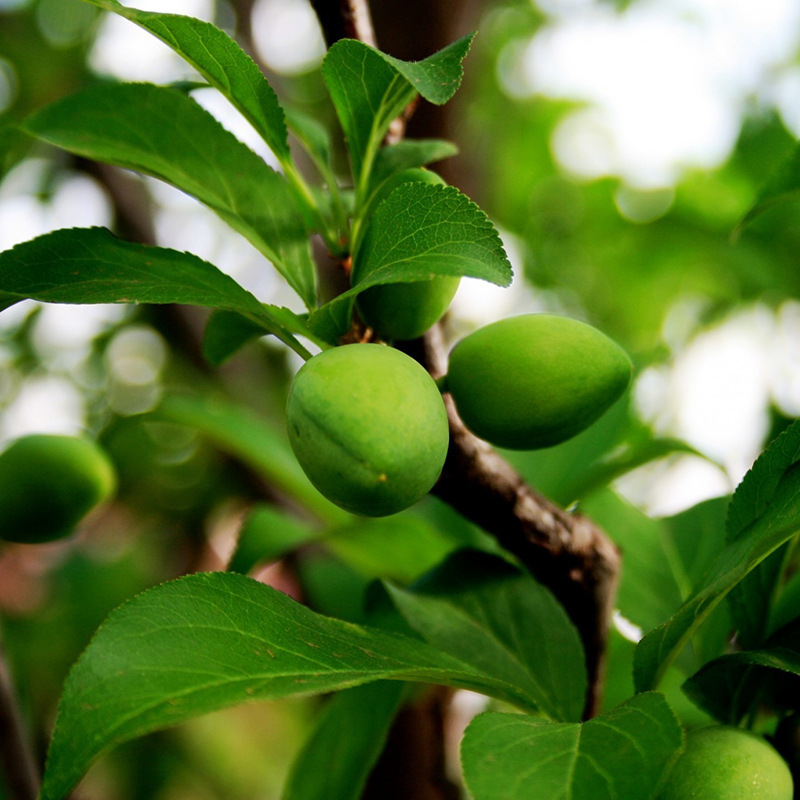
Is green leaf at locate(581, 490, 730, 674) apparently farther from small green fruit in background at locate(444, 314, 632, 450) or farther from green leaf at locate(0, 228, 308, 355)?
Result: green leaf at locate(0, 228, 308, 355)

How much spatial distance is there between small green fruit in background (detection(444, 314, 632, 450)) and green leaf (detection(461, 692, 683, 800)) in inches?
5.4

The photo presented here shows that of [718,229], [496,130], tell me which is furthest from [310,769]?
[496,130]

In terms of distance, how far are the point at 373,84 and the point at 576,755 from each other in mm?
320

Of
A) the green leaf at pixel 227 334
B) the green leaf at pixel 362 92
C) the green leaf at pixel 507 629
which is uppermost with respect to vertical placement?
the green leaf at pixel 362 92

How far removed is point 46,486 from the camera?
1.92 ft

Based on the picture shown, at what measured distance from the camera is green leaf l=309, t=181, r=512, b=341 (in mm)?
336

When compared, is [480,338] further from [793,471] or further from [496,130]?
[496,130]

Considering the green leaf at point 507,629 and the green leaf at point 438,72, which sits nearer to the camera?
the green leaf at point 438,72

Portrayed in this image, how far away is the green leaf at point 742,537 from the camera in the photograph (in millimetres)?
333

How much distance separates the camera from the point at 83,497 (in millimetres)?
605

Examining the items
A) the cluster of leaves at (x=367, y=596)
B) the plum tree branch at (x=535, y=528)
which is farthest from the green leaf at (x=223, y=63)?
the plum tree branch at (x=535, y=528)

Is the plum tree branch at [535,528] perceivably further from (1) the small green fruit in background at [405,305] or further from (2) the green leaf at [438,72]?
(2) the green leaf at [438,72]

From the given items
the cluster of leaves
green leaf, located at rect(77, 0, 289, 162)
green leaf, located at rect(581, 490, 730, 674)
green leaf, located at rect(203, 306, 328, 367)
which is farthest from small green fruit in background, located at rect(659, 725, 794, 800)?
green leaf, located at rect(77, 0, 289, 162)

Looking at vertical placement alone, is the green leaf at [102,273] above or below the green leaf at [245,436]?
above
